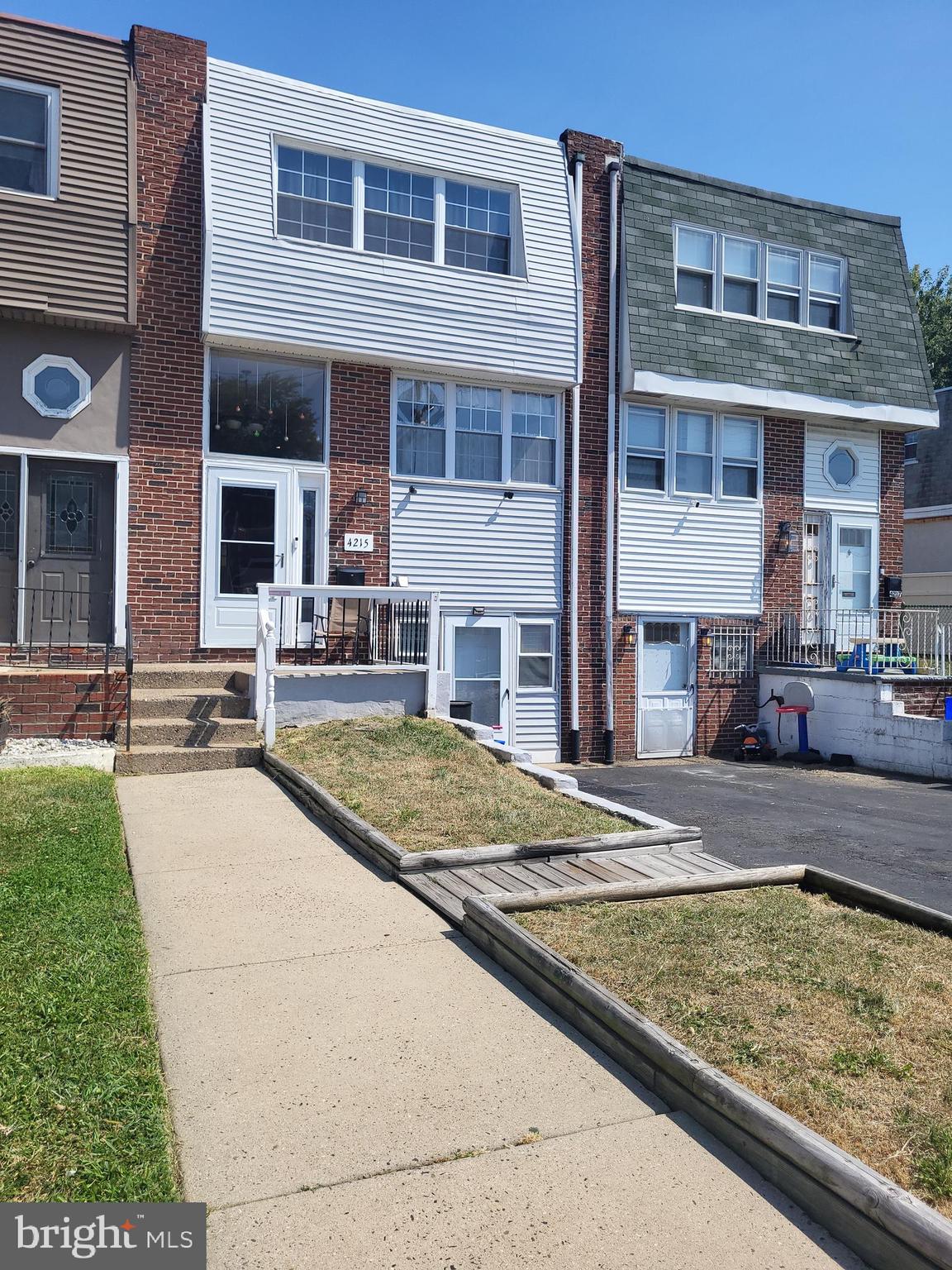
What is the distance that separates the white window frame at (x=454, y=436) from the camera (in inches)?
543

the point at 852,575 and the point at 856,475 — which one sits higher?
the point at 856,475


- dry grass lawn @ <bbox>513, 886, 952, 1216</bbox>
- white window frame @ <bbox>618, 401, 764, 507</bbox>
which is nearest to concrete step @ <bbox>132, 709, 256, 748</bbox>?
dry grass lawn @ <bbox>513, 886, 952, 1216</bbox>

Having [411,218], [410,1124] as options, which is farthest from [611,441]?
[410,1124]

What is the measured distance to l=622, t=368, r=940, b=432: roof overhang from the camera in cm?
1506

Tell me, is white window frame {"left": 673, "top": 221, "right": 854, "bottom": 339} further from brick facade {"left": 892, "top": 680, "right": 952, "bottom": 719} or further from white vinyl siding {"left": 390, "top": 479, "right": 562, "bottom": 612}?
brick facade {"left": 892, "top": 680, "right": 952, "bottom": 719}

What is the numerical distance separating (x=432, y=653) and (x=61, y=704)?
3.81 metres

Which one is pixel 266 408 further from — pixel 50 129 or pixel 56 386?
pixel 50 129

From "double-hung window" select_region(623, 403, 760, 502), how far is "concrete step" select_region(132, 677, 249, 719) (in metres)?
7.57

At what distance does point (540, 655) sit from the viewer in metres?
15.0

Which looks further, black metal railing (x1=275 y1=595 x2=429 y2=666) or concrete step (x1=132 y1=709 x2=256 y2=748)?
black metal railing (x1=275 y1=595 x2=429 y2=666)

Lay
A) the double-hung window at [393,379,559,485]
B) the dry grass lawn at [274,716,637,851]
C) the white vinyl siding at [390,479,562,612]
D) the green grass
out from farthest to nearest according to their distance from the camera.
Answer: the double-hung window at [393,379,559,485] < the white vinyl siding at [390,479,562,612] < the dry grass lawn at [274,716,637,851] < the green grass

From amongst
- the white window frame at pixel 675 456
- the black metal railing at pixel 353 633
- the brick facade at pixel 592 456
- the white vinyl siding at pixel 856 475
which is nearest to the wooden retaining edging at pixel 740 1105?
the black metal railing at pixel 353 633

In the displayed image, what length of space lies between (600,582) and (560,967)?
37.6 ft

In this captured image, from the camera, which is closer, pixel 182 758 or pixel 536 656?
pixel 182 758
